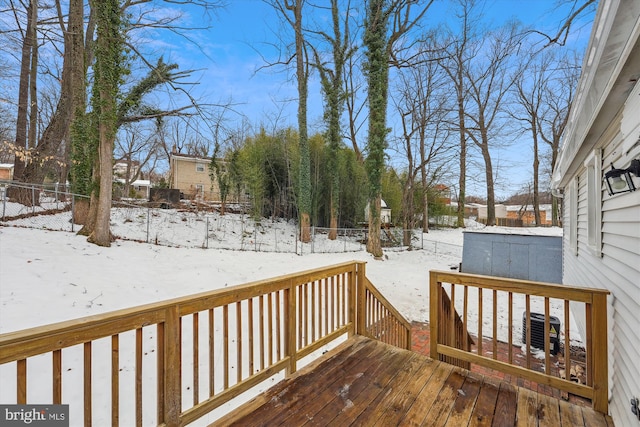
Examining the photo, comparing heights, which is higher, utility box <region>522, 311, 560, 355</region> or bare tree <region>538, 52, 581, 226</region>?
bare tree <region>538, 52, 581, 226</region>

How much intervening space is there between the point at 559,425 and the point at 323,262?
7012mm

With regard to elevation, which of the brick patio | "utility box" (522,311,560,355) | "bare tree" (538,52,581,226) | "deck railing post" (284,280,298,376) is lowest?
the brick patio

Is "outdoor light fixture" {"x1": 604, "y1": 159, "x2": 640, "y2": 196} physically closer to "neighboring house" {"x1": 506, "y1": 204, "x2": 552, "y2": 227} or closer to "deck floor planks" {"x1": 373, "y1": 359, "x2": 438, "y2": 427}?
"deck floor planks" {"x1": 373, "y1": 359, "x2": 438, "y2": 427}

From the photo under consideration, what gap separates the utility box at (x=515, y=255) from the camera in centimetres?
817

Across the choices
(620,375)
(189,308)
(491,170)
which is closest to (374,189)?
(620,375)

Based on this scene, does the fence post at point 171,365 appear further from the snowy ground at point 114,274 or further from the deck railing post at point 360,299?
the snowy ground at point 114,274

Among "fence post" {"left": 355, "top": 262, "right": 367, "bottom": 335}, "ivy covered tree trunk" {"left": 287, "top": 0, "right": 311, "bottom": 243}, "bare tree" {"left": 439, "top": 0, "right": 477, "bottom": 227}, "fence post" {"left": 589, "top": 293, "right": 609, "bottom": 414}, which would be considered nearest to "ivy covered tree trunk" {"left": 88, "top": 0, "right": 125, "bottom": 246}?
"ivy covered tree trunk" {"left": 287, "top": 0, "right": 311, "bottom": 243}

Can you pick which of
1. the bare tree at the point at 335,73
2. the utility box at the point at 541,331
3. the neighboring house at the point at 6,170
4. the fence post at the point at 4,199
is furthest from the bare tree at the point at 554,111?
the neighboring house at the point at 6,170

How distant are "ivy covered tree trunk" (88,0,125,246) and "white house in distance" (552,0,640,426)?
26.8ft

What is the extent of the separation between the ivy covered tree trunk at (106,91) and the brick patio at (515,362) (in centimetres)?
709

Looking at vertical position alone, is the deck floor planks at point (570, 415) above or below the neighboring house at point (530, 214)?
below

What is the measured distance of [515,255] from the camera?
8703 mm

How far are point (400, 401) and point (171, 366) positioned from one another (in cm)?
158

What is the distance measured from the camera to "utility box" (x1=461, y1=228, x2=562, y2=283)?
8172 mm
